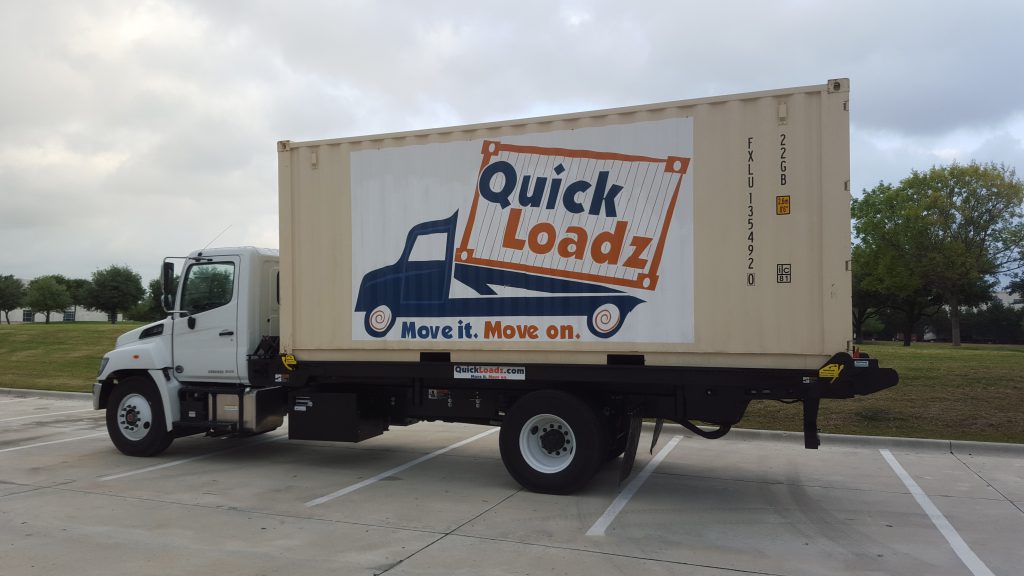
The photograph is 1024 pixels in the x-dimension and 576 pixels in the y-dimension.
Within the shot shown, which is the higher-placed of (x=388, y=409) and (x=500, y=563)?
(x=388, y=409)

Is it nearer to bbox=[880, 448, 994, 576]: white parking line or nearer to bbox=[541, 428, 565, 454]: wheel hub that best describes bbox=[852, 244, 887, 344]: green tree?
bbox=[880, 448, 994, 576]: white parking line

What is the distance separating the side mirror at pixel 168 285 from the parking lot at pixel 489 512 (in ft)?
6.44

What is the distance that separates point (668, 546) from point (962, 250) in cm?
4285

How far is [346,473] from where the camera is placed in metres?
8.00

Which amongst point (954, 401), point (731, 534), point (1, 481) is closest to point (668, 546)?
point (731, 534)

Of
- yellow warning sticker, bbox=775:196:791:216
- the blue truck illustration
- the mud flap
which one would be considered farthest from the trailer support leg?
the blue truck illustration

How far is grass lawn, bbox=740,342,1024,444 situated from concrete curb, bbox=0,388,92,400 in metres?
14.0

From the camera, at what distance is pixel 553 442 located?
6.96m

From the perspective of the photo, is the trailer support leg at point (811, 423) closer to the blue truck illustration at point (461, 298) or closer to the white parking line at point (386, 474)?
the blue truck illustration at point (461, 298)

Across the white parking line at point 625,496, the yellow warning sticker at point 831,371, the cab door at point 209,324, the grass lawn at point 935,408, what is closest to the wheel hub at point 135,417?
the cab door at point 209,324

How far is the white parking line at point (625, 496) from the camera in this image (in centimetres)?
587

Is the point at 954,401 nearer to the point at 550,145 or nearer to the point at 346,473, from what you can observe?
the point at 550,145

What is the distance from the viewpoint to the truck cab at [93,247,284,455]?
8.34 metres

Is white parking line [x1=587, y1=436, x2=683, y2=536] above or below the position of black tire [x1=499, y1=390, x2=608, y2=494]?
below
